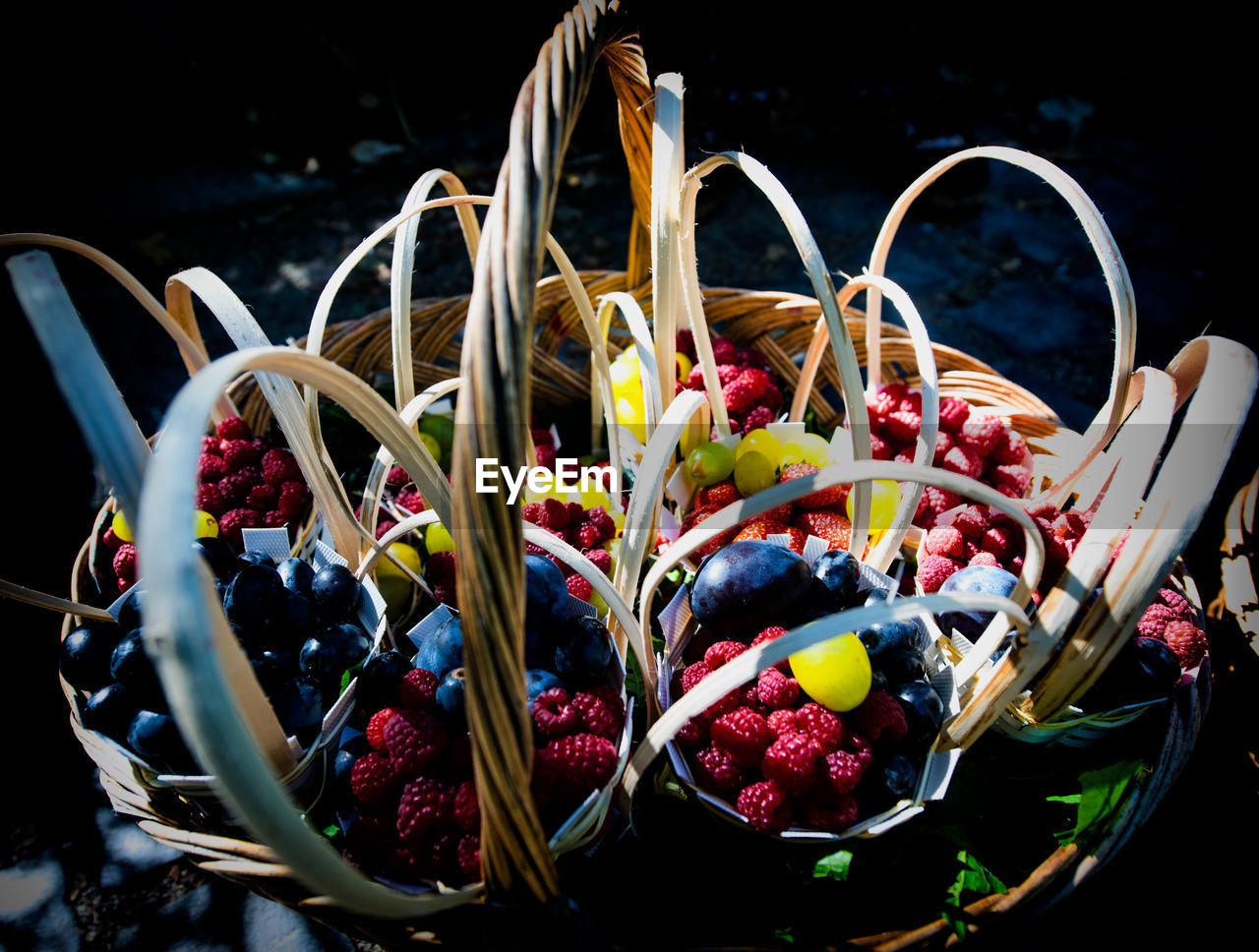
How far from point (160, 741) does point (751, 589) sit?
75 cm

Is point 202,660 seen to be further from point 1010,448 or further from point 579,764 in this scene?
point 1010,448

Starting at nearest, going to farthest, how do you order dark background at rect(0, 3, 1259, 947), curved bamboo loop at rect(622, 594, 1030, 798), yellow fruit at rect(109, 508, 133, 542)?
curved bamboo loop at rect(622, 594, 1030, 798) < yellow fruit at rect(109, 508, 133, 542) < dark background at rect(0, 3, 1259, 947)

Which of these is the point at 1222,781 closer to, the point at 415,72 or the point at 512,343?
the point at 512,343

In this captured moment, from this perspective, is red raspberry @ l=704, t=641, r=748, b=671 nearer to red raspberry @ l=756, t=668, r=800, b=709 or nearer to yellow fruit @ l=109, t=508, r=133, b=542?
red raspberry @ l=756, t=668, r=800, b=709

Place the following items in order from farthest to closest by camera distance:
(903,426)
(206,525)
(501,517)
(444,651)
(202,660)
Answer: (903,426)
(206,525)
(444,651)
(501,517)
(202,660)

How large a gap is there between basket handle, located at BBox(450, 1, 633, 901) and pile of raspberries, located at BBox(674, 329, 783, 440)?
0.75 metres

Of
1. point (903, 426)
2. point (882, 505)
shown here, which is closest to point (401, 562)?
point (882, 505)

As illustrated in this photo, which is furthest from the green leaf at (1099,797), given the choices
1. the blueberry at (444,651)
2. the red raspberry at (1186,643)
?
the blueberry at (444,651)

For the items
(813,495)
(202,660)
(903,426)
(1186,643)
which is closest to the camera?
(202,660)

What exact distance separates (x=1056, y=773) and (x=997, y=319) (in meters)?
2.12

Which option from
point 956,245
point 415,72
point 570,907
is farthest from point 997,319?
point 415,72

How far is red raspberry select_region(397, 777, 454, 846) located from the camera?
2.36 feet

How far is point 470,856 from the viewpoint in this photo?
70 cm

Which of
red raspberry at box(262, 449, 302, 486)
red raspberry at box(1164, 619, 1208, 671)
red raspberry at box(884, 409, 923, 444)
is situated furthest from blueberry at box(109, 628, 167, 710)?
red raspberry at box(1164, 619, 1208, 671)
